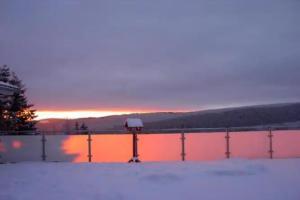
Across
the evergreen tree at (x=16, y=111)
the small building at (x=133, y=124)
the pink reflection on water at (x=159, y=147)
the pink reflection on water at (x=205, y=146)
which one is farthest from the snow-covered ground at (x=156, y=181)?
the evergreen tree at (x=16, y=111)

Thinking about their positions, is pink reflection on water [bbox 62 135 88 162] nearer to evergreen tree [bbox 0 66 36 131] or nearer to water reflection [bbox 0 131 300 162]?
water reflection [bbox 0 131 300 162]

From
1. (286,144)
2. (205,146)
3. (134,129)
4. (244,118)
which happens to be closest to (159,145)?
(134,129)

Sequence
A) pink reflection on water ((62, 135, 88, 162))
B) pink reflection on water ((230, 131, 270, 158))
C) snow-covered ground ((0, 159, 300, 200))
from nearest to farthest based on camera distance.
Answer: snow-covered ground ((0, 159, 300, 200))
pink reflection on water ((230, 131, 270, 158))
pink reflection on water ((62, 135, 88, 162))

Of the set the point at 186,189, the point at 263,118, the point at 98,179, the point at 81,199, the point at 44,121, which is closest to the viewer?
the point at 81,199

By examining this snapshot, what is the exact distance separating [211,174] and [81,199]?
10.5ft

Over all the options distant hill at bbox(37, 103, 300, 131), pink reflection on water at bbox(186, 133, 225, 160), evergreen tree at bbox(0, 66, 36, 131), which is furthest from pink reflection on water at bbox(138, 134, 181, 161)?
evergreen tree at bbox(0, 66, 36, 131)

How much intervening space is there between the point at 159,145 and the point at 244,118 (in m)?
15.6

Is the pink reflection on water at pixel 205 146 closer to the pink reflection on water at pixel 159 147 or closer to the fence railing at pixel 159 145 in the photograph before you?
the fence railing at pixel 159 145

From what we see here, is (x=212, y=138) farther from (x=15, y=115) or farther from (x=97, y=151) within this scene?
(x=15, y=115)

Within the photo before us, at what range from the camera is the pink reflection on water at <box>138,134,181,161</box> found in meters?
12.4

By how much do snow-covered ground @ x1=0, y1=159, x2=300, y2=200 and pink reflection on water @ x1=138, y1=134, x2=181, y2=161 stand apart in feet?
6.01

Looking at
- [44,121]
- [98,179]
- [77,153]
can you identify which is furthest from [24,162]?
[44,121]

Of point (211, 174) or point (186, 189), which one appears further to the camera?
point (211, 174)

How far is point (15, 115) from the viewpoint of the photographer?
28.0 metres
